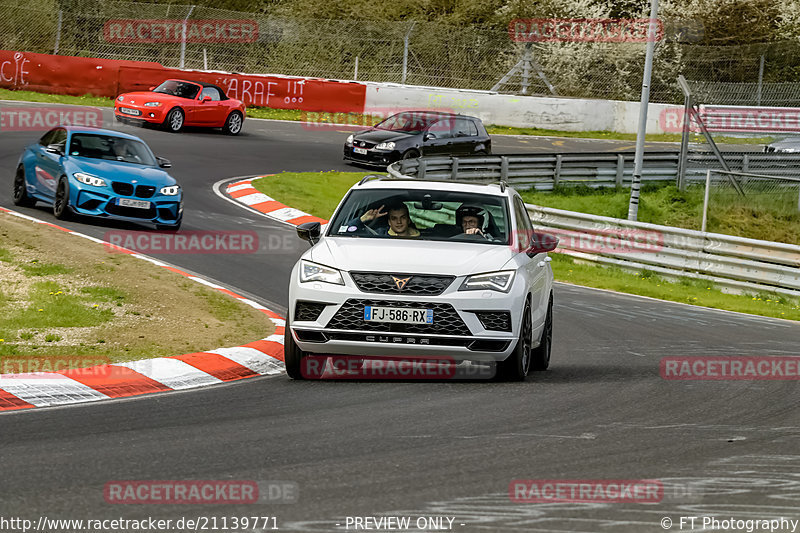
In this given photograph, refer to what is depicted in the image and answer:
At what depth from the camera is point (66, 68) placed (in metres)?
35.6

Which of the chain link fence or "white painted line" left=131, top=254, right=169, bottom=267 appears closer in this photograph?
"white painted line" left=131, top=254, right=169, bottom=267

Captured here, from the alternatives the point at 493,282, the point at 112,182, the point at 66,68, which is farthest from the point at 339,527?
the point at 66,68

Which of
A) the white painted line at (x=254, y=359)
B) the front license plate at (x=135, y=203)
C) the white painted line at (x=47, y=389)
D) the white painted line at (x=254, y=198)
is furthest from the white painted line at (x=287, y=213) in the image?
the white painted line at (x=47, y=389)

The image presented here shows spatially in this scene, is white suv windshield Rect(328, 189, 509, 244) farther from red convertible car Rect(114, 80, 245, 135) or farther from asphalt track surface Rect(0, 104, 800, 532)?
red convertible car Rect(114, 80, 245, 135)

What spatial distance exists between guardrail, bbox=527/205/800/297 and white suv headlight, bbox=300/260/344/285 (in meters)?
12.1

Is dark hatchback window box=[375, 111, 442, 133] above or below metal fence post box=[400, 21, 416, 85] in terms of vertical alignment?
below

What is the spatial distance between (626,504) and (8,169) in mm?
19514

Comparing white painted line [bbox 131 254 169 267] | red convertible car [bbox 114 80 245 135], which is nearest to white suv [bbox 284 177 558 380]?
white painted line [bbox 131 254 169 267]

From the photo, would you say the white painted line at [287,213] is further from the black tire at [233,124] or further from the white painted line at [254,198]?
the black tire at [233,124]

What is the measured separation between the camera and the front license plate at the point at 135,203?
18.3 metres

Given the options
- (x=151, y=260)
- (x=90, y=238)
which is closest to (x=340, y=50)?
(x=90, y=238)

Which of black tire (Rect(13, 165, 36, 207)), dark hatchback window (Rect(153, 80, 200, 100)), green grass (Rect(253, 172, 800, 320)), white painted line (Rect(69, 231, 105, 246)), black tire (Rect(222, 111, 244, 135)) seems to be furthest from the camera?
black tire (Rect(222, 111, 244, 135))

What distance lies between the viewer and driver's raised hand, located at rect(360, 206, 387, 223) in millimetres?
10183

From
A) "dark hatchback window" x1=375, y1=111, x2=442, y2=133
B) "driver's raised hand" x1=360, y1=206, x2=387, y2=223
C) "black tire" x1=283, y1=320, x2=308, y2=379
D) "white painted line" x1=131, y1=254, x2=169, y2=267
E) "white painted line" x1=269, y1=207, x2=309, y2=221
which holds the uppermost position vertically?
"dark hatchback window" x1=375, y1=111, x2=442, y2=133
